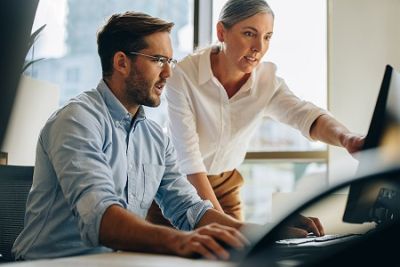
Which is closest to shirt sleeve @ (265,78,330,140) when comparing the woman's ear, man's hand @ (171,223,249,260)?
the woman's ear

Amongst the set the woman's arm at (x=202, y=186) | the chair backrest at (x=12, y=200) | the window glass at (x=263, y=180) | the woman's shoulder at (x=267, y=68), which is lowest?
the window glass at (x=263, y=180)

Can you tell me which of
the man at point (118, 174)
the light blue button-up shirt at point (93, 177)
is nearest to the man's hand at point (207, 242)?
the man at point (118, 174)

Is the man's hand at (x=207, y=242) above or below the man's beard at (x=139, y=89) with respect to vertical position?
below

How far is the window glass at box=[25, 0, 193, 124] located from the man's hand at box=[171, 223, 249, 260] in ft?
10.2

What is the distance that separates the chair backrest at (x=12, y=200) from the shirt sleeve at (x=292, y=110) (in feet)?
3.46

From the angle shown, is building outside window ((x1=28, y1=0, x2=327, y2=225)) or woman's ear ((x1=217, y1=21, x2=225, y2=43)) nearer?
woman's ear ((x1=217, y1=21, x2=225, y2=43))

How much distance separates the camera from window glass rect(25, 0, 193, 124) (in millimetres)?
4059

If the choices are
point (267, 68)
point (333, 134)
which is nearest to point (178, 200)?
point (333, 134)

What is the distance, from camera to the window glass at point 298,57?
3.53 meters

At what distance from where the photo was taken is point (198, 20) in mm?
3852

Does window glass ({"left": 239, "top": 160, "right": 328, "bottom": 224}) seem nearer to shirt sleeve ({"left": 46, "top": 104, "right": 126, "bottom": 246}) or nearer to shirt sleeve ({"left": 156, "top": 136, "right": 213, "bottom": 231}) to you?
shirt sleeve ({"left": 156, "top": 136, "right": 213, "bottom": 231})

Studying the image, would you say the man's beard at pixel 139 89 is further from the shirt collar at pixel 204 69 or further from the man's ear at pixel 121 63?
the shirt collar at pixel 204 69

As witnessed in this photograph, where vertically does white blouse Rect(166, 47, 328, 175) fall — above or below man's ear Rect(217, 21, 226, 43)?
below

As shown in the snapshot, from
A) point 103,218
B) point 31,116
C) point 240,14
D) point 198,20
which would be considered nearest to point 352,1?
point 198,20
